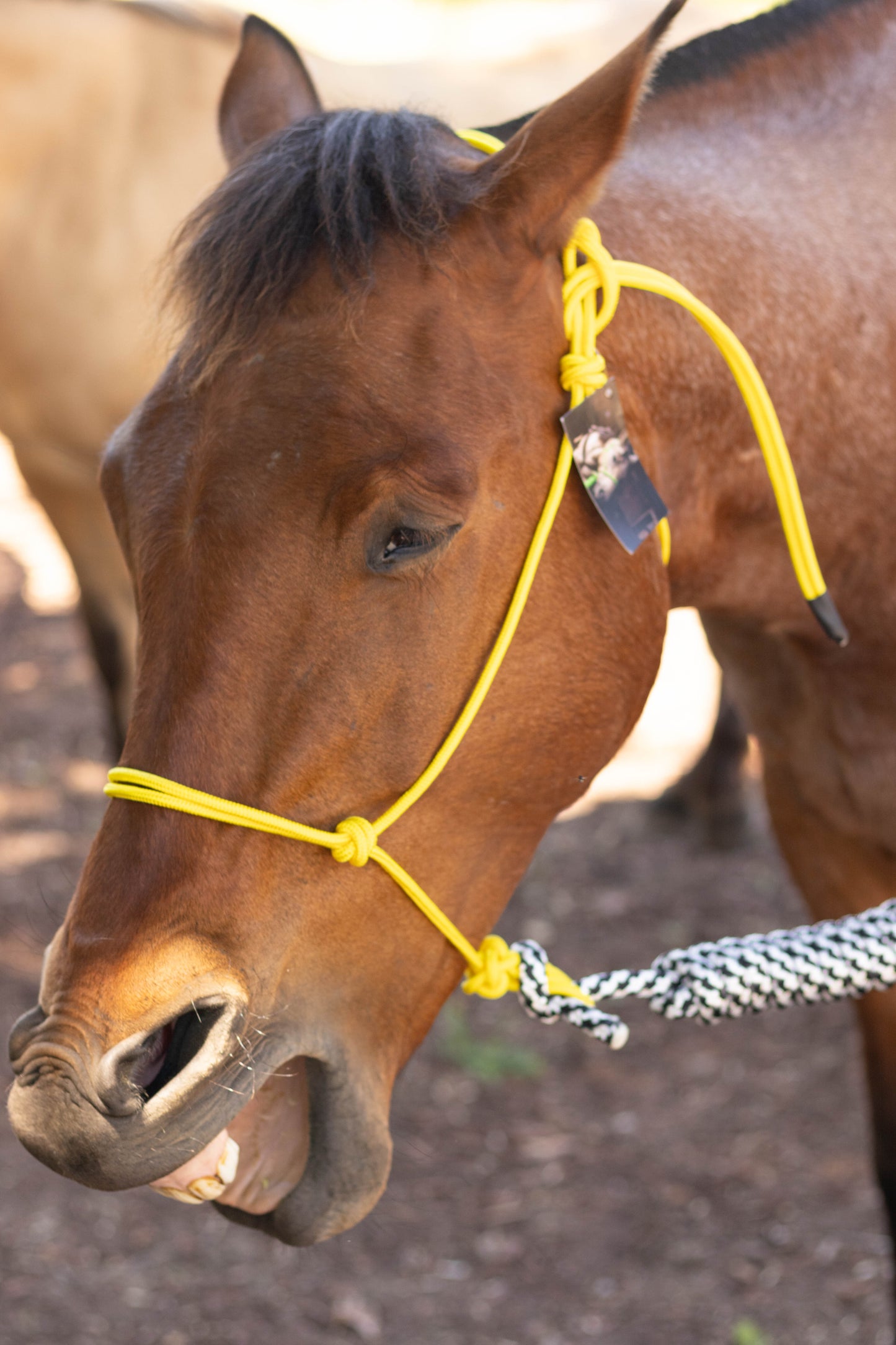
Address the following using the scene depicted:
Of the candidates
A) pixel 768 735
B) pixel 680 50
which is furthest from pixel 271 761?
pixel 680 50

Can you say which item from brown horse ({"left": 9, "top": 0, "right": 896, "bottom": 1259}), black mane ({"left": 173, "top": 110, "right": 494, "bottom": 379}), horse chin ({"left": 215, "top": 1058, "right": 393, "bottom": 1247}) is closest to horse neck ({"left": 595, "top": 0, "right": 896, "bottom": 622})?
brown horse ({"left": 9, "top": 0, "right": 896, "bottom": 1259})

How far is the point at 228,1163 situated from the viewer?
4.01 feet

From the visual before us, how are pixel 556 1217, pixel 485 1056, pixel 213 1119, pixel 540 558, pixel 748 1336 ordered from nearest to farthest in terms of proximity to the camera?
pixel 213 1119, pixel 540 558, pixel 748 1336, pixel 556 1217, pixel 485 1056

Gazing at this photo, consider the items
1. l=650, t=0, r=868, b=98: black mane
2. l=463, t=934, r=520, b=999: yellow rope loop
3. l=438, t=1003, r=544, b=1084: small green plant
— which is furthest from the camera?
l=438, t=1003, r=544, b=1084: small green plant

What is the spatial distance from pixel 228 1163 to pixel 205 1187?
0.03m

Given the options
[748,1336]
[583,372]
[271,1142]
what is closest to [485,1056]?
[748,1336]

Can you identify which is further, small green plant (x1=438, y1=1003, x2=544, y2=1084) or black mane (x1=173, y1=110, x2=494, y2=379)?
small green plant (x1=438, y1=1003, x2=544, y2=1084)

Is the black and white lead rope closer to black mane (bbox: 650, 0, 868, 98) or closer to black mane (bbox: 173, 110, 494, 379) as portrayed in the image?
black mane (bbox: 173, 110, 494, 379)

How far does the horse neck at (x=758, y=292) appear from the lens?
142 centimetres

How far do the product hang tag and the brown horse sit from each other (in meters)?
0.03

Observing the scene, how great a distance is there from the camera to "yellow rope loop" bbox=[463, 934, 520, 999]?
4.56 ft

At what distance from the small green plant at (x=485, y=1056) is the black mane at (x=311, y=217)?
2.25 metres

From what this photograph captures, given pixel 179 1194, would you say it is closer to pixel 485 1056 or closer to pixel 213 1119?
pixel 213 1119

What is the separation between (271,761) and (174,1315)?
1.73 meters
